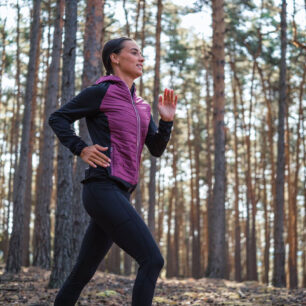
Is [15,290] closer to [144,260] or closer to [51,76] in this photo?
[144,260]

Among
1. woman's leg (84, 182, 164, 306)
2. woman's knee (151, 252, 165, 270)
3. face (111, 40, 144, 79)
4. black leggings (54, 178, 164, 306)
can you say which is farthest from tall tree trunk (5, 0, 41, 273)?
woman's knee (151, 252, 165, 270)

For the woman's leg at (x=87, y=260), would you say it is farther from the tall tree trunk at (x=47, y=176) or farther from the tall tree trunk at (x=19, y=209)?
the tall tree trunk at (x=47, y=176)

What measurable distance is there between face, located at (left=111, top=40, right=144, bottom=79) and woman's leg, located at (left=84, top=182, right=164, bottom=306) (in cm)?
92

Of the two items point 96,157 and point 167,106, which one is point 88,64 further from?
point 96,157

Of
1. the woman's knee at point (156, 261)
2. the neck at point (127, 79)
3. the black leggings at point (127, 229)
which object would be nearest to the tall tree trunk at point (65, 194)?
the neck at point (127, 79)

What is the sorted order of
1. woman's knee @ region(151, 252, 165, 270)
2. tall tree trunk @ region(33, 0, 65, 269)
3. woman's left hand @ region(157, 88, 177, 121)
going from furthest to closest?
tall tree trunk @ region(33, 0, 65, 269) → woman's left hand @ region(157, 88, 177, 121) → woman's knee @ region(151, 252, 165, 270)

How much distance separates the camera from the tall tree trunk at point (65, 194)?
27.1 ft

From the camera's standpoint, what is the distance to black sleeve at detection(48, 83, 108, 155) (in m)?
3.37

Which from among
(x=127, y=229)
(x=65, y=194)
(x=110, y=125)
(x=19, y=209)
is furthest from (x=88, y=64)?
(x=127, y=229)

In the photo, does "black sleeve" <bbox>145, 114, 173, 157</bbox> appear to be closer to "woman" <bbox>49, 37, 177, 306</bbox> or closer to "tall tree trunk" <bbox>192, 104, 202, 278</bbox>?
"woman" <bbox>49, 37, 177, 306</bbox>

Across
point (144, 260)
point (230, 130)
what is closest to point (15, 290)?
point (144, 260)

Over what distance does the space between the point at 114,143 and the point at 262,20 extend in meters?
17.4

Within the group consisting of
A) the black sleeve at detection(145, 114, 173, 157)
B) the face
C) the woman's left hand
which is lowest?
the black sleeve at detection(145, 114, 173, 157)

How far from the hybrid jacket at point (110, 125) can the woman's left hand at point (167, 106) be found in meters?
0.17
